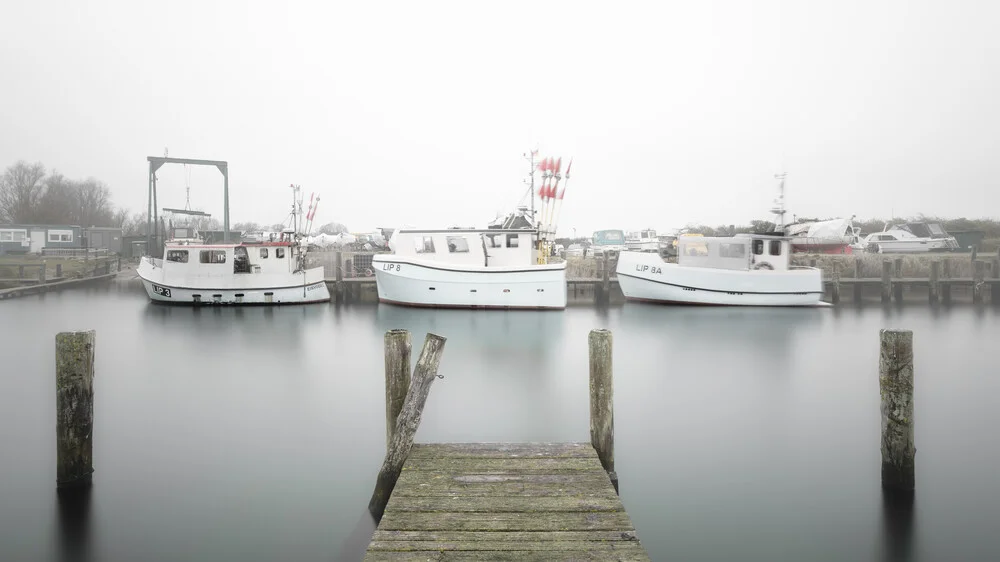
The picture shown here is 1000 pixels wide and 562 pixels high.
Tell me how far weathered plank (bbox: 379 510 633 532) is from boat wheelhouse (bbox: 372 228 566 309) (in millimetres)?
18718

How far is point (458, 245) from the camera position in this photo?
76.8 feet

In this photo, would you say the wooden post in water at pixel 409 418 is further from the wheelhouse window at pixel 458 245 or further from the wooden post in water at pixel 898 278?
the wooden post in water at pixel 898 278

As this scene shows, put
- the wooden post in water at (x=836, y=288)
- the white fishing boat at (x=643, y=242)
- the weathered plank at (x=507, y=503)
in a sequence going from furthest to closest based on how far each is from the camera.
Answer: the white fishing boat at (x=643, y=242) → the wooden post in water at (x=836, y=288) → the weathered plank at (x=507, y=503)

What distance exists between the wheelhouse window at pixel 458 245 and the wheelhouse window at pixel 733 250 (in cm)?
993

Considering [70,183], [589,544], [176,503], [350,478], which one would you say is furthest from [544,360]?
[70,183]

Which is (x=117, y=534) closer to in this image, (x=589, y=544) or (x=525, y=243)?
(x=589, y=544)

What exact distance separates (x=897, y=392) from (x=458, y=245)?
753 inches

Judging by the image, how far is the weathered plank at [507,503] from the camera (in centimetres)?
410

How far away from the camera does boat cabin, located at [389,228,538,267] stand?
23109mm

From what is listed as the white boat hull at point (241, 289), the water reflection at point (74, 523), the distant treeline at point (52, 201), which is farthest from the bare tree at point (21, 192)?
the water reflection at point (74, 523)

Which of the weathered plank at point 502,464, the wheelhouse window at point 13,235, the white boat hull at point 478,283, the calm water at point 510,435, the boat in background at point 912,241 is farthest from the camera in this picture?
the wheelhouse window at point 13,235

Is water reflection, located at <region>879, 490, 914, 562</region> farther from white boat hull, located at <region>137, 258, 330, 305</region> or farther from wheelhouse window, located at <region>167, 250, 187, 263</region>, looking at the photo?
wheelhouse window, located at <region>167, 250, 187, 263</region>

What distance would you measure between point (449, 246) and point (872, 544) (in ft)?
63.3

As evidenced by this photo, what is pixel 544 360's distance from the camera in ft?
48.1
